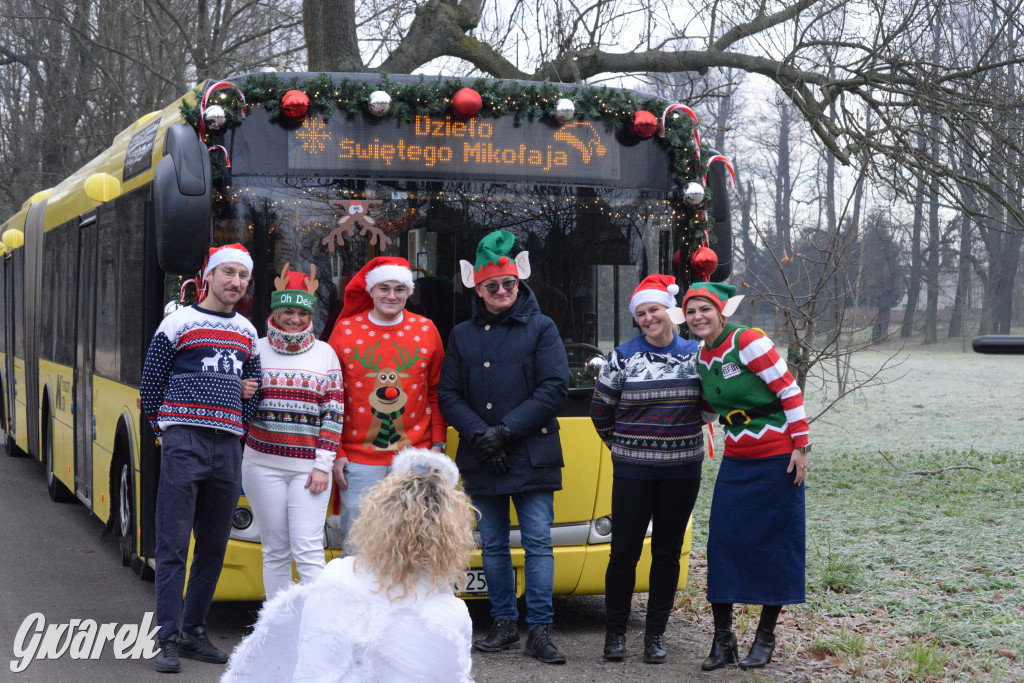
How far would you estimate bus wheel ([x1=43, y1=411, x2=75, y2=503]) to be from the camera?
1082cm

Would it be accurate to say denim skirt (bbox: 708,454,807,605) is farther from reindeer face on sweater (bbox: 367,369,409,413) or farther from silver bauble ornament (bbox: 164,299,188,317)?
silver bauble ornament (bbox: 164,299,188,317)

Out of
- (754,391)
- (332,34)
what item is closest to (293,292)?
(754,391)

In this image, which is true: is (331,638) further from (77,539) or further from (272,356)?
(77,539)

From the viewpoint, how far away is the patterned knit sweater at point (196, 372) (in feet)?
17.3

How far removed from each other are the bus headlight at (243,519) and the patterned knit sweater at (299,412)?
0.50 metres

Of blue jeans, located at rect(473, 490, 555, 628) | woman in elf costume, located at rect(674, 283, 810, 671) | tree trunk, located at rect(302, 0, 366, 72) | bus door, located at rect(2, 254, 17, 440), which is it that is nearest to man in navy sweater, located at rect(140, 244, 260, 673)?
blue jeans, located at rect(473, 490, 555, 628)

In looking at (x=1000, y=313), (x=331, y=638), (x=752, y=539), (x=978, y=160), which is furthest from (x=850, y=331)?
(x=331, y=638)

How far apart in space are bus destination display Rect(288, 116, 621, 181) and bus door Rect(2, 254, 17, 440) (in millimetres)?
8653

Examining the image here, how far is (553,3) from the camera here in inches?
462

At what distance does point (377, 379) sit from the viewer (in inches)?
224

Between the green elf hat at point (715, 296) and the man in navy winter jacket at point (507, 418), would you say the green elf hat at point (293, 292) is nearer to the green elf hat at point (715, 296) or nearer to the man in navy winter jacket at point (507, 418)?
the man in navy winter jacket at point (507, 418)

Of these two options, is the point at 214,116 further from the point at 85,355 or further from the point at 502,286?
the point at 85,355

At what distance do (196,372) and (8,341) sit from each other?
31.6 ft

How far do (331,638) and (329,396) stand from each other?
266 centimetres
